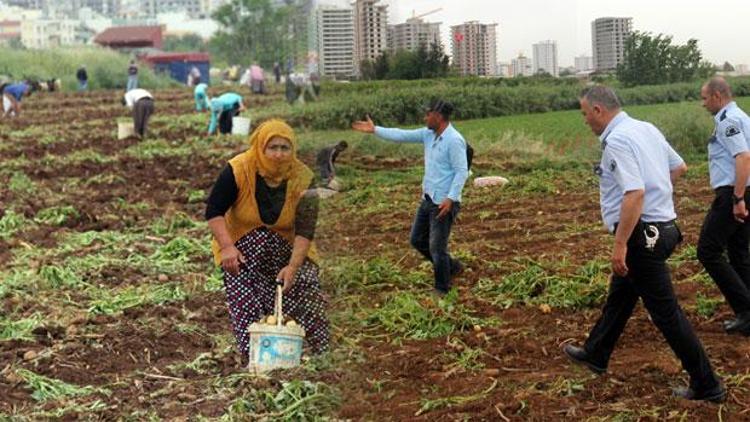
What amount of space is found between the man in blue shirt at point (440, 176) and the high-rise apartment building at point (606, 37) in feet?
2.92

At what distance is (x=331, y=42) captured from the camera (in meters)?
2.67

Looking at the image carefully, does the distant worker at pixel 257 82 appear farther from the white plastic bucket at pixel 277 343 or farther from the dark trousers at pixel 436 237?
the white plastic bucket at pixel 277 343

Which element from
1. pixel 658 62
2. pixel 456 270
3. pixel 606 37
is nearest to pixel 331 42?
pixel 606 37

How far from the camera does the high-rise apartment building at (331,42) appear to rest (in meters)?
2.63

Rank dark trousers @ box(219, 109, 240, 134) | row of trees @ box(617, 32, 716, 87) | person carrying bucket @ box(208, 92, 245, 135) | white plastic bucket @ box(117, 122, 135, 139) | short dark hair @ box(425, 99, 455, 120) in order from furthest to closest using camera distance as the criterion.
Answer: white plastic bucket @ box(117, 122, 135, 139), dark trousers @ box(219, 109, 240, 134), person carrying bucket @ box(208, 92, 245, 135), row of trees @ box(617, 32, 716, 87), short dark hair @ box(425, 99, 455, 120)

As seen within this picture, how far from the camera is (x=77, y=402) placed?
170 inches

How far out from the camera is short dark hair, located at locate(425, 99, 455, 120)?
5766 mm

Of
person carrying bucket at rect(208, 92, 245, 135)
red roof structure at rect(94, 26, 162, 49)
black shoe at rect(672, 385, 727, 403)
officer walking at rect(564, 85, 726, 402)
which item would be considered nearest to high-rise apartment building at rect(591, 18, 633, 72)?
officer walking at rect(564, 85, 726, 402)

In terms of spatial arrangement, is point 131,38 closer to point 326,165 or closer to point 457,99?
point 457,99

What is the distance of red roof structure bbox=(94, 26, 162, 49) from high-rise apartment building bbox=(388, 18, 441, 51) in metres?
61.0

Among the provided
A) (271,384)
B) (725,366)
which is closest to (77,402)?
(271,384)

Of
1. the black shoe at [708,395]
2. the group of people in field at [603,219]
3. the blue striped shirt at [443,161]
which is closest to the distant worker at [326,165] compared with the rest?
the group of people in field at [603,219]

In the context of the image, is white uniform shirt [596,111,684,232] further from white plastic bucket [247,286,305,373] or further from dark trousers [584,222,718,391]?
white plastic bucket [247,286,305,373]

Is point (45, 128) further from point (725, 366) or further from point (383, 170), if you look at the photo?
point (725, 366)
